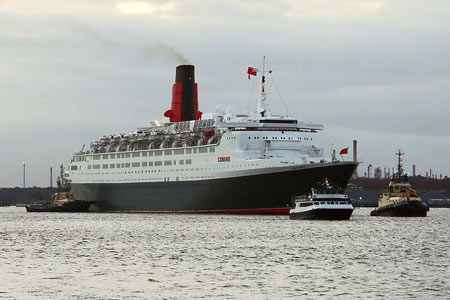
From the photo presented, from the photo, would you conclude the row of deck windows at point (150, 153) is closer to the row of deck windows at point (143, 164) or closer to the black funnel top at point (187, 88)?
the row of deck windows at point (143, 164)

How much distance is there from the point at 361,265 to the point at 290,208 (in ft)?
163

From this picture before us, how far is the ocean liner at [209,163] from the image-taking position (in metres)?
97.1

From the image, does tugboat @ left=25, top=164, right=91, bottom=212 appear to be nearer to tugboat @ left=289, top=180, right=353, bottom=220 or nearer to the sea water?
tugboat @ left=289, top=180, right=353, bottom=220

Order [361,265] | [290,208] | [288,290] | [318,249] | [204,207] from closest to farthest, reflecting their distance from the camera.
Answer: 1. [288,290]
2. [361,265]
3. [318,249]
4. [290,208]
5. [204,207]

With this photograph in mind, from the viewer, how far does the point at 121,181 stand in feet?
399

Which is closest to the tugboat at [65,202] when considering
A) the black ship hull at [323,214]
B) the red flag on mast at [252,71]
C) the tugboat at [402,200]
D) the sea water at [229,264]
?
the red flag on mast at [252,71]

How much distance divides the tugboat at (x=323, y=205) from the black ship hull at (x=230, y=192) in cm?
638

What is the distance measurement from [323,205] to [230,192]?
18.4m

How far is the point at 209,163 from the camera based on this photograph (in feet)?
346

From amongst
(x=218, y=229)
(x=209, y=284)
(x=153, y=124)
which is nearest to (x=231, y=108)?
(x=153, y=124)

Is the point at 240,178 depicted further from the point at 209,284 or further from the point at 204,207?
the point at 209,284

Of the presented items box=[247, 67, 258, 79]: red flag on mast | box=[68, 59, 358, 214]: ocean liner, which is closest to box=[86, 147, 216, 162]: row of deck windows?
box=[68, 59, 358, 214]: ocean liner

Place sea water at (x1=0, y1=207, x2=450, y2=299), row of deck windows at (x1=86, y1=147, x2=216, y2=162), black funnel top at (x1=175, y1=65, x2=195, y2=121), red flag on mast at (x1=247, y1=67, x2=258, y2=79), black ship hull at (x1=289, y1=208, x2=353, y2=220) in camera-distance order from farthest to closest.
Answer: black funnel top at (x1=175, y1=65, x2=195, y2=121) < red flag on mast at (x1=247, y1=67, x2=258, y2=79) < row of deck windows at (x1=86, y1=147, x2=216, y2=162) < black ship hull at (x1=289, y1=208, x2=353, y2=220) < sea water at (x1=0, y1=207, x2=450, y2=299)

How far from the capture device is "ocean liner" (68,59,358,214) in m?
97.1
